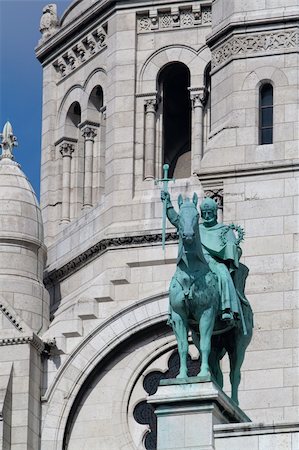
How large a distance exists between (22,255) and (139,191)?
2.41 metres

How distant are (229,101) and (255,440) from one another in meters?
8.29

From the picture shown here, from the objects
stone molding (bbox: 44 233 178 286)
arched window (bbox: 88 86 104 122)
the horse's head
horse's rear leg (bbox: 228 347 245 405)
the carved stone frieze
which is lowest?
horse's rear leg (bbox: 228 347 245 405)

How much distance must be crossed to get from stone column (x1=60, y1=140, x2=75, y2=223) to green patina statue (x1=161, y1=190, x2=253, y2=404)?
56.8 ft

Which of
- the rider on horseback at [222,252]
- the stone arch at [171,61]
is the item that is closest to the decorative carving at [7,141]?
the stone arch at [171,61]

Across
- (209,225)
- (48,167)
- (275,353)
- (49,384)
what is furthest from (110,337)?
(209,225)

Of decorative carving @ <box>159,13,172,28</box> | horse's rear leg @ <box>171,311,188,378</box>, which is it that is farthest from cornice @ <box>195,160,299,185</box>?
decorative carving @ <box>159,13,172,28</box>

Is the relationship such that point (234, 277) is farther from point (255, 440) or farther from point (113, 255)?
point (113, 255)

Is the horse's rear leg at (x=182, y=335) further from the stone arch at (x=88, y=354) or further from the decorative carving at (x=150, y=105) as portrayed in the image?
the decorative carving at (x=150, y=105)

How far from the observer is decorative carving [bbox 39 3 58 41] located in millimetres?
57781

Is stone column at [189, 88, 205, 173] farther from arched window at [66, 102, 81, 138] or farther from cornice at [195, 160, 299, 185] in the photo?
cornice at [195, 160, 299, 185]

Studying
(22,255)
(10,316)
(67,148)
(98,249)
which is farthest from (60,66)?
(10,316)

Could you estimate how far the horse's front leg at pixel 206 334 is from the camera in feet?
124

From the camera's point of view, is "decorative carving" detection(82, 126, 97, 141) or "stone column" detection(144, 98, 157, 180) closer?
"stone column" detection(144, 98, 157, 180)

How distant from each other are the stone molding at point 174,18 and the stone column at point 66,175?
3.09 metres
